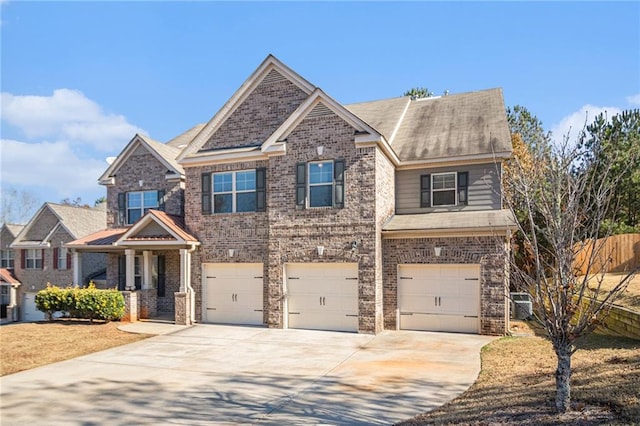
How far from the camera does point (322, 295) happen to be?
14.7 m

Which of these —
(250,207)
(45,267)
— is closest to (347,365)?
(250,207)

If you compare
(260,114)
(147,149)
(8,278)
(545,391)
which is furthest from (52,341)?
(8,278)

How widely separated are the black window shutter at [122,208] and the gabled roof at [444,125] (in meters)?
11.2

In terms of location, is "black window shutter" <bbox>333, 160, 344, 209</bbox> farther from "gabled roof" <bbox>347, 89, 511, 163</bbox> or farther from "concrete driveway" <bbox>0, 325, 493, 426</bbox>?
"concrete driveway" <bbox>0, 325, 493, 426</bbox>

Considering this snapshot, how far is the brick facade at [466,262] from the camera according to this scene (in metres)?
13.3

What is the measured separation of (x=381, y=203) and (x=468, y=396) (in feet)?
26.3

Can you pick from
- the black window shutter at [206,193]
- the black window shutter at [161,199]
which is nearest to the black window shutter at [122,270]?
the black window shutter at [161,199]

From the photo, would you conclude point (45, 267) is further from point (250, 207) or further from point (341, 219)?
point (341, 219)

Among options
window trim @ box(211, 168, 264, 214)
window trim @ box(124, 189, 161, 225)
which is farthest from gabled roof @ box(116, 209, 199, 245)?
window trim @ box(124, 189, 161, 225)

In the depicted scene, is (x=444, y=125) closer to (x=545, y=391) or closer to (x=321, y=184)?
(x=321, y=184)

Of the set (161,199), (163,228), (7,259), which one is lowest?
(7,259)

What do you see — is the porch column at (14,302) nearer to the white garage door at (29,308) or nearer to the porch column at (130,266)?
the white garage door at (29,308)

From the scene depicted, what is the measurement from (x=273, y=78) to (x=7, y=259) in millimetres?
24167

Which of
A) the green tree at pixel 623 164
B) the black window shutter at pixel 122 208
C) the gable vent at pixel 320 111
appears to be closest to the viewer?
the gable vent at pixel 320 111
